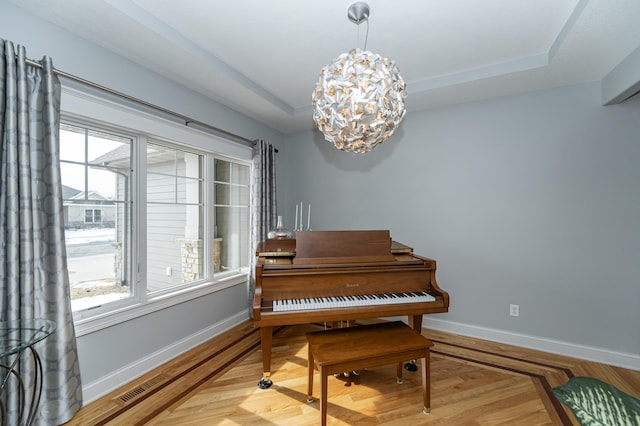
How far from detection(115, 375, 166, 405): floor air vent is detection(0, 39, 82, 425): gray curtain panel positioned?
0.26 meters

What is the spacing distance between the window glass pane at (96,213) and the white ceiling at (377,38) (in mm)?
727

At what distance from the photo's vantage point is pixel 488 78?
2512 mm

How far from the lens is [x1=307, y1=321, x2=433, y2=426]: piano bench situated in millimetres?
1630

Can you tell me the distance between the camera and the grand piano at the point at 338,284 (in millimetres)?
1944

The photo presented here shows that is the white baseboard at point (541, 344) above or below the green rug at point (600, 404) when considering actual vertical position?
below

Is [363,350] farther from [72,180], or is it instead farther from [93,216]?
[72,180]

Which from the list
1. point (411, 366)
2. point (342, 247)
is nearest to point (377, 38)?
point (342, 247)

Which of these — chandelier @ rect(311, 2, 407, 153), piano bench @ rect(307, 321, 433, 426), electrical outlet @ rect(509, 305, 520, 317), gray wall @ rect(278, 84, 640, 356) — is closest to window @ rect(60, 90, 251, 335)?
piano bench @ rect(307, 321, 433, 426)

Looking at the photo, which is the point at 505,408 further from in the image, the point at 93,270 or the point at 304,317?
the point at 93,270

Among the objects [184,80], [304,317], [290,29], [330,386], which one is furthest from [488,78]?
[330,386]

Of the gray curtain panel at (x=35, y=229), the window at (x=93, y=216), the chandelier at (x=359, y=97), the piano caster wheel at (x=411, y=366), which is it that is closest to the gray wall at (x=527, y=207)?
the piano caster wheel at (x=411, y=366)

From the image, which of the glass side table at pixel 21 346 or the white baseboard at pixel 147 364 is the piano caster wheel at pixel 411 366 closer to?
the white baseboard at pixel 147 364

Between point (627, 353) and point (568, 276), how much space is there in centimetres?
72

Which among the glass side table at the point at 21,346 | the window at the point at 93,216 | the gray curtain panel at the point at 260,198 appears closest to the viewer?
the glass side table at the point at 21,346
